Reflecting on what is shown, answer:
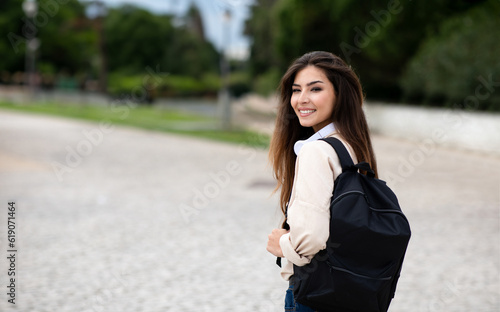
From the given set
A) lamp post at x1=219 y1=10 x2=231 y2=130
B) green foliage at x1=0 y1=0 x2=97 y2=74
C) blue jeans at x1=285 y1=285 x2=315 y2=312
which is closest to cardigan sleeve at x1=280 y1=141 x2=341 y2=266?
blue jeans at x1=285 y1=285 x2=315 y2=312

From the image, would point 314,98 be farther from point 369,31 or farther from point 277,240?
point 369,31

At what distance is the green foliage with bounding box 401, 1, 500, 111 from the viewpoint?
16.4 metres

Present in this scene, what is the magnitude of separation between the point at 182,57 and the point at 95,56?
47.3 ft

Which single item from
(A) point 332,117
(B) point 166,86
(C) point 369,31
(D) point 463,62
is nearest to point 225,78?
(C) point 369,31

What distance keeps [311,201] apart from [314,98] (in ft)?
1.33

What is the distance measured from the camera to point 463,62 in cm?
1716

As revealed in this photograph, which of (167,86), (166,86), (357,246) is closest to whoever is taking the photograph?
(357,246)

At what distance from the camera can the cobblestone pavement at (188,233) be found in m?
4.82

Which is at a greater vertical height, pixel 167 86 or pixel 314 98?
pixel 314 98

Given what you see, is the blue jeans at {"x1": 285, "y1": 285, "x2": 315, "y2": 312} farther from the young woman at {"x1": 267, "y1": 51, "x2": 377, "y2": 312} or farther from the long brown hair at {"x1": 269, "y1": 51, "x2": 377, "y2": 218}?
the long brown hair at {"x1": 269, "y1": 51, "x2": 377, "y2": 218}

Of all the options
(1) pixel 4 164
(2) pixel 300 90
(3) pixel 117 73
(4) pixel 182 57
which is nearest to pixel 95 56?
(3) pixel 117 73

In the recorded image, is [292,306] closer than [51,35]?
Yes

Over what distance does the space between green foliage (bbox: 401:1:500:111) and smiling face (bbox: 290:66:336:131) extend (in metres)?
14.9

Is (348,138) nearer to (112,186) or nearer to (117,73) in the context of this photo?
(112,186)
